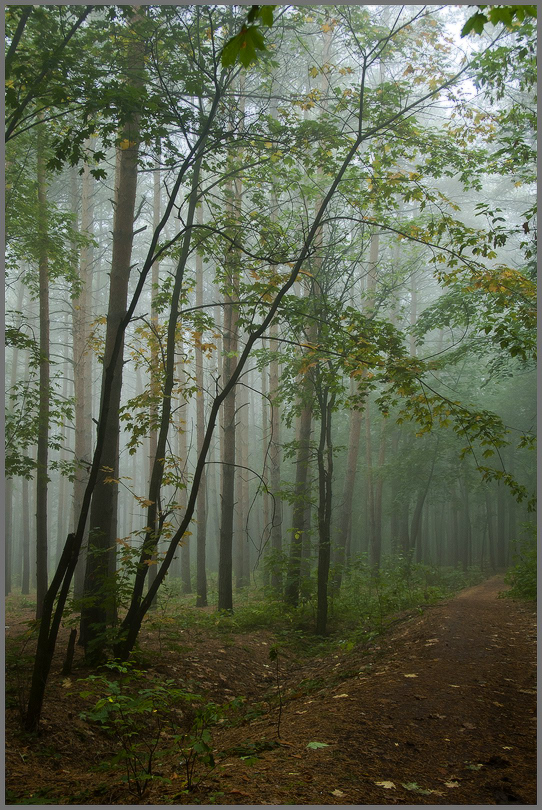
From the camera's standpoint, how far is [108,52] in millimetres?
6000

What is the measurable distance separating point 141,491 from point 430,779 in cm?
3558

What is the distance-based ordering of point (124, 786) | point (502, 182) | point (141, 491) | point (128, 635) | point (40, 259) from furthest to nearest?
point (141, 491)
point (502, 182)
point (40, 259)
point (128, 635)
point (124, 786)

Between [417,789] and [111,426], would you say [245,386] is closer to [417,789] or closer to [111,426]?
[111,426]

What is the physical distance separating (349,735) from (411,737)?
0.42 metres

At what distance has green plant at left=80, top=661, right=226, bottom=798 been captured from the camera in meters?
2.86

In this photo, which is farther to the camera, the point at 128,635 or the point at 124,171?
the point at 124,171

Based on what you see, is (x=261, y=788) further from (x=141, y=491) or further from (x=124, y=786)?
(x=141, y=491)

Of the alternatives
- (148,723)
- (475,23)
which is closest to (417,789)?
(148,723)

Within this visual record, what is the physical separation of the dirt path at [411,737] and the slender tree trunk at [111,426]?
254 cm

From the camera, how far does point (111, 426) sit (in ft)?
21.7

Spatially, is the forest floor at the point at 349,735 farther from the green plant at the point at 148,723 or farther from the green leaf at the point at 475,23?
the green leaf at the point at 475,23

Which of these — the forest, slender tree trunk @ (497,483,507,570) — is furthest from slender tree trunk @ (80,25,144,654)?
slender tree trunk @ (497,483,507,570)

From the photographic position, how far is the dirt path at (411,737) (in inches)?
107

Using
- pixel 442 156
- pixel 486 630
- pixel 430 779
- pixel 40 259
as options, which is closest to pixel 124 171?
pixel 40 259
